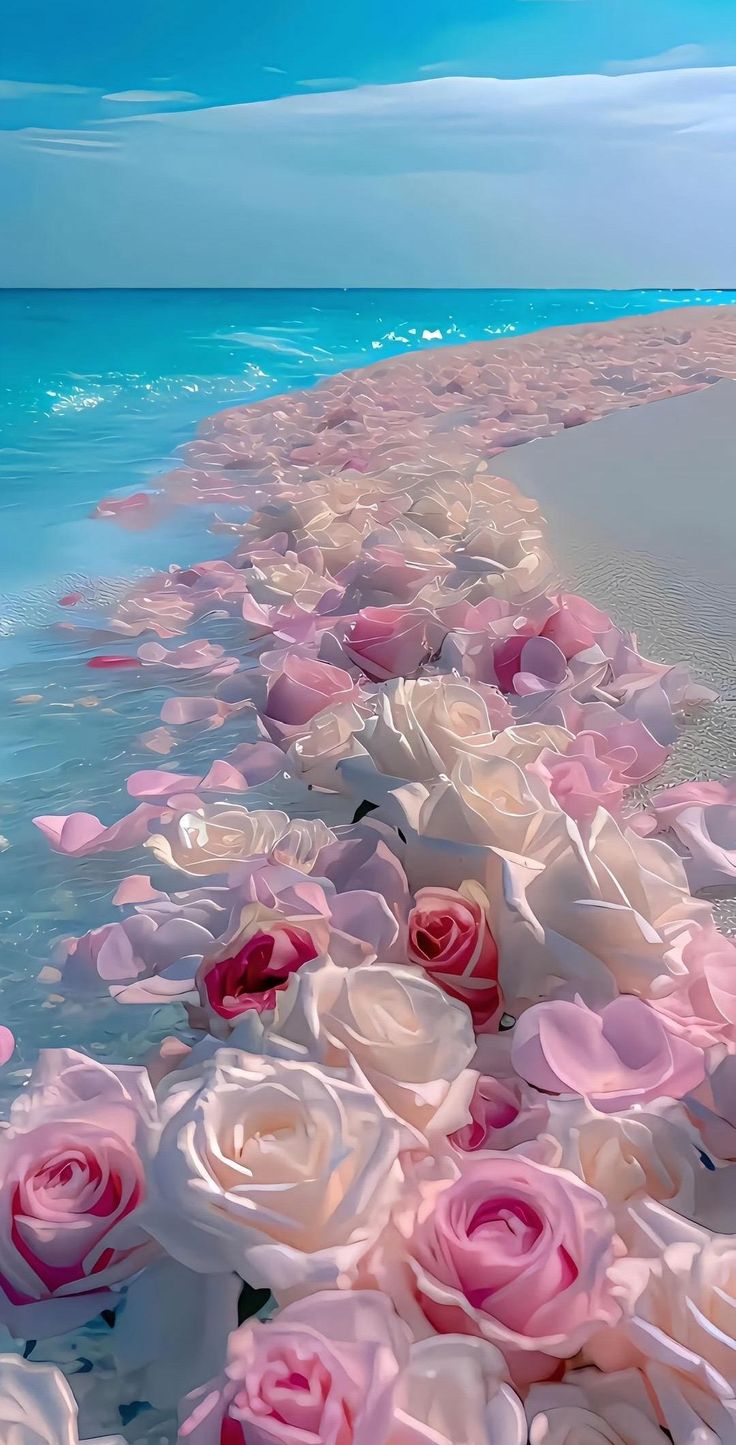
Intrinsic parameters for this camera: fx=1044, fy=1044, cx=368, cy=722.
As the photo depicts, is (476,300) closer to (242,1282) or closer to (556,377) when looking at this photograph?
(556,377)

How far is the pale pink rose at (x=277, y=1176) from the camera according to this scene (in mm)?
410

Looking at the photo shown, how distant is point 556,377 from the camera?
4.96 meters

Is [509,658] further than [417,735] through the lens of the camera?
Yes

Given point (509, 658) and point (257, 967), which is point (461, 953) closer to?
point (257, 967)

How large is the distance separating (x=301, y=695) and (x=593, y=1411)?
0.78 metres

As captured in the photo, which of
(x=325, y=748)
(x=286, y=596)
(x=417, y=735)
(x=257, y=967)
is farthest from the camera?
(x=286, y=596)

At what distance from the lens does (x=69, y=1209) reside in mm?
462

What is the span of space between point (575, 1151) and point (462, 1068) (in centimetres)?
6

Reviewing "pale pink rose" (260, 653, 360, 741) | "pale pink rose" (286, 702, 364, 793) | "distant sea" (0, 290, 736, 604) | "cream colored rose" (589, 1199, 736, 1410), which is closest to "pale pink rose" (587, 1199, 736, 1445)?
"cream colored rose" (589, 1199, 736, 1410)

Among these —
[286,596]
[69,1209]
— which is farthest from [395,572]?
[69,1209]

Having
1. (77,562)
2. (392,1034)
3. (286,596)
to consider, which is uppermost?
(392,1034)

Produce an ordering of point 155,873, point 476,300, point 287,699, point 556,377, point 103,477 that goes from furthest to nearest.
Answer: point 476,300 → point 556,377 → point 103,477 → point 287,699 → point 155,873

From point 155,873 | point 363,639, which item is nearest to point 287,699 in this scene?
point 363,639

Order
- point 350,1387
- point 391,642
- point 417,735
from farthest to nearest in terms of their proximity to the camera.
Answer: point 391,642 < point 417,735 < point 350,1387
